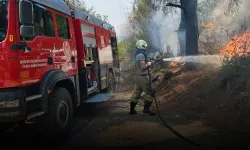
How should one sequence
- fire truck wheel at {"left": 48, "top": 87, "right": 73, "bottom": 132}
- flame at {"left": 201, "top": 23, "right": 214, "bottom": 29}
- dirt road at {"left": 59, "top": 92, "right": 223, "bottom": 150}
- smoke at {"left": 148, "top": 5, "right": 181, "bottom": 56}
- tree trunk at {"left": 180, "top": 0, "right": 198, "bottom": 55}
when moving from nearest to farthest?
dirt road at {"left": 59, "top": 92, "right": 223, "bottom": 150}, fire truck wheel at {"left": 48, "top": 87, "right": 73, "bottom": 132}, tree trunk at {"left": 180, "top": 0, "right": 198, "bottom": 55}, flame at {"left": 201, "top": 23, "right": 214, "bottom": 29}, smoke at {"left": 148, "top": 5, "right": 181, "bottom": 56}

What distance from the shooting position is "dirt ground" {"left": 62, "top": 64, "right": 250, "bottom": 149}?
16.1 feet

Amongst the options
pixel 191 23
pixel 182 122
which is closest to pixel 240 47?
pixel 191 23

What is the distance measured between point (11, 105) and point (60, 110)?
1.45 m

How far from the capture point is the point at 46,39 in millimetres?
5414

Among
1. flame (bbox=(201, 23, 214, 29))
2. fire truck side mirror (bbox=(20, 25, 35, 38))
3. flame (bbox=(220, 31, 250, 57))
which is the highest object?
flame (bbox=(201, 23, 214, 29))

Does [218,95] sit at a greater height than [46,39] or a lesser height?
lesser

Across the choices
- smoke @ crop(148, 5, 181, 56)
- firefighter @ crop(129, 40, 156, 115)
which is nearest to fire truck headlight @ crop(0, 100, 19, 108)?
firefighter @ crop(129, 40, 156, 115)

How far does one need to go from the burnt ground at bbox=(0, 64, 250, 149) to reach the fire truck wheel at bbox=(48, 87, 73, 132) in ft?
0.74

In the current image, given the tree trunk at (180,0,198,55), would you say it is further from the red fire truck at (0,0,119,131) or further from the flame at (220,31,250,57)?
the red fire truck at (0,0,119,131)

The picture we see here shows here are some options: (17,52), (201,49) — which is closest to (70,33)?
(17,52)

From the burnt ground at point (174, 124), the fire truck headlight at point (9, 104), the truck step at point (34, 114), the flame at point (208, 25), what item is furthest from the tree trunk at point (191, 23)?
the fire truck headlight at point (9, 104)

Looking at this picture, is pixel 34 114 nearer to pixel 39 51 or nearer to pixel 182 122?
pixel 39 51

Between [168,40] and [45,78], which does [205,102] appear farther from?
[168,40]

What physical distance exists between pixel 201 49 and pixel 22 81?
36.8 ft
